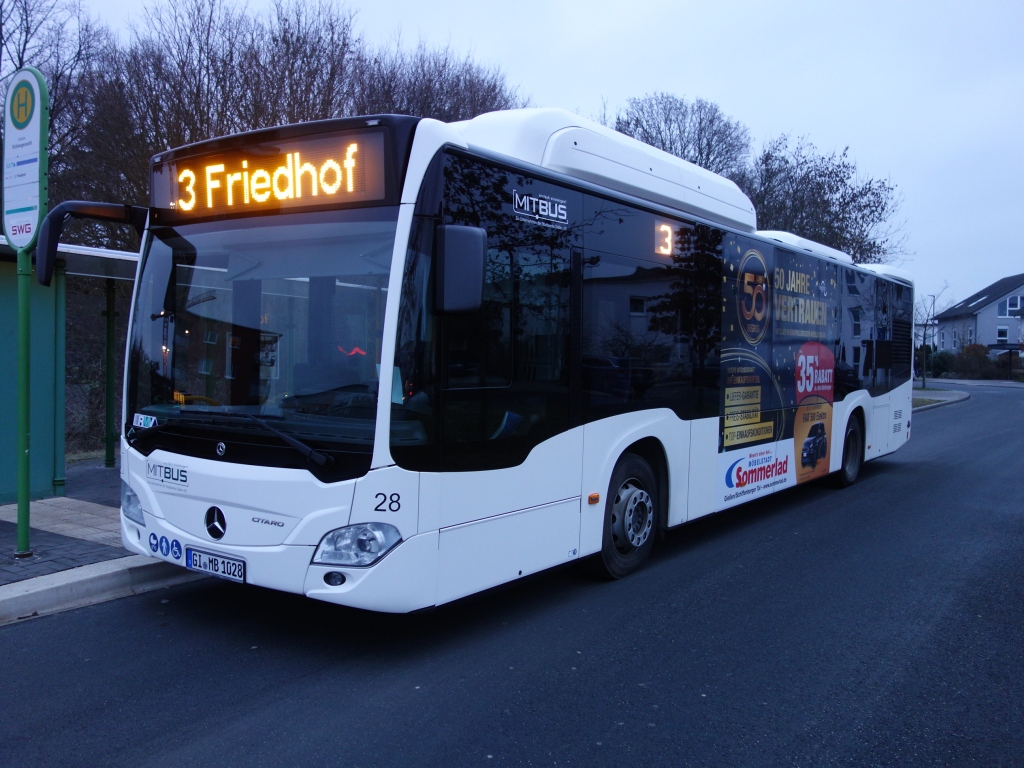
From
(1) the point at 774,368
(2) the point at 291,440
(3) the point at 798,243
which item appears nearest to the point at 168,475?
(2) the point at 291,440

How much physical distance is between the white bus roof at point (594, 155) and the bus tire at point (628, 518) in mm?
2132

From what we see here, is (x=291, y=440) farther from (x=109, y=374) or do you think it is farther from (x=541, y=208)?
(x=109, y=374)

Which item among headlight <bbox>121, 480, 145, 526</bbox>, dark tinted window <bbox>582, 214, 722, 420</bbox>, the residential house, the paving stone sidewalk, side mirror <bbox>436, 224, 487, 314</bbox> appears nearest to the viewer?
side mirror <bbox>436, 224, 487, 314</bbox>

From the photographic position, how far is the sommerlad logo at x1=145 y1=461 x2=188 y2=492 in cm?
474

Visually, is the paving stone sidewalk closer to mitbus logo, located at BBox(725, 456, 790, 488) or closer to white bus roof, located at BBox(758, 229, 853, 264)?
mitbus logo, located at BBox(725, 456, 790, 488)

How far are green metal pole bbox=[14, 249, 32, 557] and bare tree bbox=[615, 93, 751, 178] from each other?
35476 mm

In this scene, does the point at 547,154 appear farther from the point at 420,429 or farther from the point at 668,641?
the point at 668,641

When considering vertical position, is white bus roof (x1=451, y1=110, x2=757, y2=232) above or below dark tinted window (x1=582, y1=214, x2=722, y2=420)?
above

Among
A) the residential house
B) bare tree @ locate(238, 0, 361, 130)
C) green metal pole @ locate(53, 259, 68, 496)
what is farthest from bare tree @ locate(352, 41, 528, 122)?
the residential house

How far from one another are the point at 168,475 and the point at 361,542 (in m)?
1.43

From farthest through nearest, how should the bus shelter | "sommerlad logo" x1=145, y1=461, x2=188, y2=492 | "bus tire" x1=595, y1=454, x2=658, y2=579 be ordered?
the bus shelter → "bus tire" x1=595, y1=454, x2=658, y2=579 → "sommerlad logo" x1=145, y1=461, x2=188, y2=492

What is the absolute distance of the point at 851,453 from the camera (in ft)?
35.4

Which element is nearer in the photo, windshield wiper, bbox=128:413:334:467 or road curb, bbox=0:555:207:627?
windshield wiper, bbox=128:413:334:467

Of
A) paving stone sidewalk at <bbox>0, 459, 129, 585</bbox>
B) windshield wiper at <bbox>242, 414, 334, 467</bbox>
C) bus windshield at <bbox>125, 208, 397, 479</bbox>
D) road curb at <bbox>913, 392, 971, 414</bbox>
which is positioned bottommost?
paving stone sidewalk at <bbox>0, 459, 129, 585</bbox>
